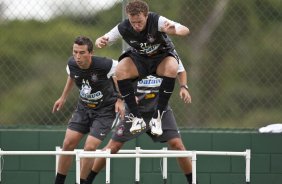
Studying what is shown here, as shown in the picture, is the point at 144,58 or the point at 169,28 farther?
the point at 144,58

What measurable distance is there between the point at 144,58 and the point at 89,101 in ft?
2.81

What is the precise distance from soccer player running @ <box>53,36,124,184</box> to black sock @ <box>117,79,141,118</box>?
38 centimetres

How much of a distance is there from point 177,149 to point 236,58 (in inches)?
84.4

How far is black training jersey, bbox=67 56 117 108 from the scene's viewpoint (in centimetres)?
965

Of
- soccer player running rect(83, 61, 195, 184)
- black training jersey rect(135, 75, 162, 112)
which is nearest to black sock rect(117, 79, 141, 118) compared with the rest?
soccer player running rect(83, 61, 195, 184)

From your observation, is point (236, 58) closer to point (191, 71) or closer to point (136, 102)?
point (191, 71)

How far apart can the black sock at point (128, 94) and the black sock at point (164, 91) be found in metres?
0.20

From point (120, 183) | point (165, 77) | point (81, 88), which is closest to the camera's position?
point (165, 77)

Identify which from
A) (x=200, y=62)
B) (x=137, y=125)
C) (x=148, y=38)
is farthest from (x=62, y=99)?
(x=200, y=62)

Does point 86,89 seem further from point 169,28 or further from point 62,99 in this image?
point 169,28

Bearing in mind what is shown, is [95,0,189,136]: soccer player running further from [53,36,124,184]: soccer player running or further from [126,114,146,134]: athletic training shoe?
[53,36,124,184]: soccer player running

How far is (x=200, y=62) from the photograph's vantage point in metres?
11.1

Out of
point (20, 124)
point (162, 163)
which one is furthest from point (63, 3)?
point (162, 163)

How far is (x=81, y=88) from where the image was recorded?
9719 millimetres
